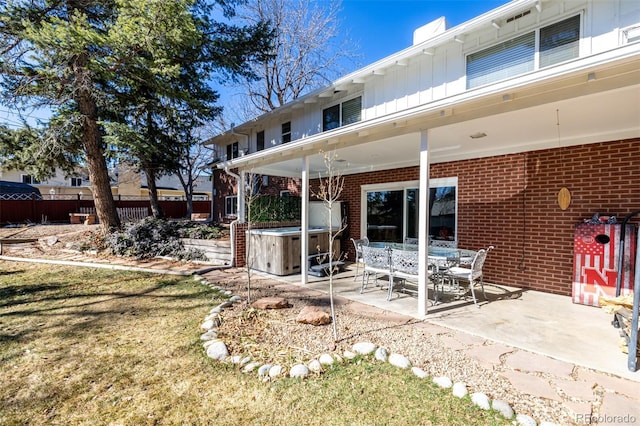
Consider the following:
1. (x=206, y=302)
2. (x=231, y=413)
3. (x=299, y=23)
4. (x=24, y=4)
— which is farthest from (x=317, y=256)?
(x=299, y=23)

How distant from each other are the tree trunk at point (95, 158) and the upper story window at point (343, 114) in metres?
6.88

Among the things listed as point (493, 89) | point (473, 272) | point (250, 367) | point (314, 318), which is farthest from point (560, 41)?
point (250, 367)

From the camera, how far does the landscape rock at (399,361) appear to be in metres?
2.94

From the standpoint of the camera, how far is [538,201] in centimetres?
565

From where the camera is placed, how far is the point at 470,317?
426 cm

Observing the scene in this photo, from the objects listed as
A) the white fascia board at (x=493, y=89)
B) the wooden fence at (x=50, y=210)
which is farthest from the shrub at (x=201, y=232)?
the wooden fence at (x=50, y=210)

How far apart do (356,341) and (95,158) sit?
33.5 feet

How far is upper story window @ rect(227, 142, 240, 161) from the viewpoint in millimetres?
14313

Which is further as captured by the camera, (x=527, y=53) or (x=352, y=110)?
(x=352, y=110)

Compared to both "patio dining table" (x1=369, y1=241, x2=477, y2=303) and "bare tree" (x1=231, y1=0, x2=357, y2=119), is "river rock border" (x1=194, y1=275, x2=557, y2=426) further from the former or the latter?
"bare tree" (x1=231, y1=0, x2=357, y2=119)

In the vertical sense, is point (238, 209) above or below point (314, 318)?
above

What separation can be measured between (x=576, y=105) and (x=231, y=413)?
4774mm

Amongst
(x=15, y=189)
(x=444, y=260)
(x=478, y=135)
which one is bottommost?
(x=444, y=260)

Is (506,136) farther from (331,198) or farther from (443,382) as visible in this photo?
(443,382)
